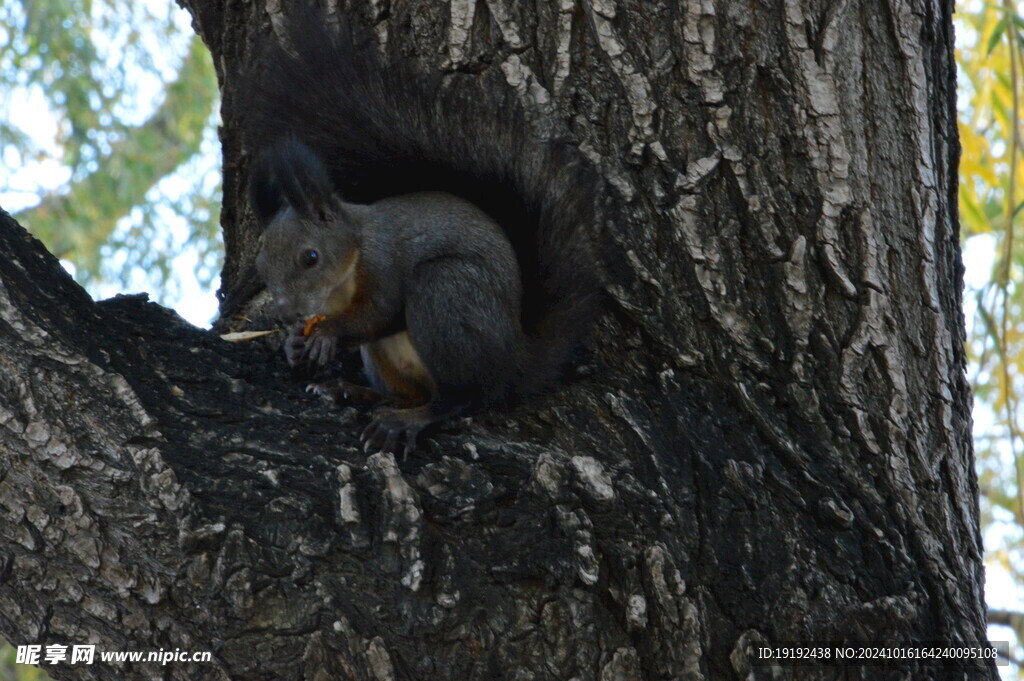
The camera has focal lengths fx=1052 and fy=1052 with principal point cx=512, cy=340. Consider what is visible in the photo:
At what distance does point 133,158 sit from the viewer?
4.61 metres

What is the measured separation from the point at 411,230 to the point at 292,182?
21 centimetres

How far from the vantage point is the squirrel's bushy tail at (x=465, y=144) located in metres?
1.47

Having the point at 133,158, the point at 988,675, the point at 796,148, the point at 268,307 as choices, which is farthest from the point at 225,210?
the point at 133,158

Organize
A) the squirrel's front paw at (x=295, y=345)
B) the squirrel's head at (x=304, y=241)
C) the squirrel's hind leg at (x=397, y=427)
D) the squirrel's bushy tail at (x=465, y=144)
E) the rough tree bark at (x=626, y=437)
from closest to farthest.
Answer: the rough tree bark at (x=626, y=437) < the squirrel's hind leg at (x=397, y=427) < the squirrel's bushy tail at (x=465, y=144) < the squirrel's front paw at (x=295, y=345) < the squirrel's head at (x=304, y=241)

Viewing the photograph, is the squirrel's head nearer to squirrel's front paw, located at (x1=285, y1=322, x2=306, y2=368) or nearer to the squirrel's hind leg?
squirrel's front paw, located at (x1=285, y1=322, x2=306, y2=368)

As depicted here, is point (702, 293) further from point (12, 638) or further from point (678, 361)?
point (12, 638)

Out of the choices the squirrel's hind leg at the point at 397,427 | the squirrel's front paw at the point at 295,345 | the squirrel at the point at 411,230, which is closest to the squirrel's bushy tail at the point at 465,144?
the squirrel at the point at 411,230

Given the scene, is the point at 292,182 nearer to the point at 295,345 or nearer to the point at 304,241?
the point at 304,241

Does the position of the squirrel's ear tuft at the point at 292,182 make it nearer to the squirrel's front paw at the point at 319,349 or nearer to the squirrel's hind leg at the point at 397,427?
the squirrel's front paw at the point at 319,349

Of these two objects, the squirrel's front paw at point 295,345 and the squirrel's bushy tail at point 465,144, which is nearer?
the squirrel's bushy tail at point 465,144

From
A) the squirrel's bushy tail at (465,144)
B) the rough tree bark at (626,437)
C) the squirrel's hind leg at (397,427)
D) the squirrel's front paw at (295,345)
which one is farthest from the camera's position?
the squirrel's front paw at (295,345)

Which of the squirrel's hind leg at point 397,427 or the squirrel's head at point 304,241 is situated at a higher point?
the squirrel's head at point 304,241

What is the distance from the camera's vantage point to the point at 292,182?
65.1 inches

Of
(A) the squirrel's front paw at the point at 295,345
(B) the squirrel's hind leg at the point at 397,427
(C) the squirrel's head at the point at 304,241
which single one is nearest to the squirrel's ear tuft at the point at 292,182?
(C) the squirrel's head at the point at 304,241
